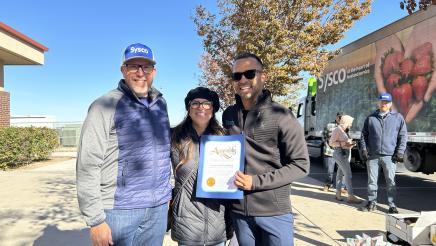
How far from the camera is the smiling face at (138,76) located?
8.36ft

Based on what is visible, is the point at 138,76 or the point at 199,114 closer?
the point at 138,76

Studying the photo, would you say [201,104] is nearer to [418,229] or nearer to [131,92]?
[131,92]

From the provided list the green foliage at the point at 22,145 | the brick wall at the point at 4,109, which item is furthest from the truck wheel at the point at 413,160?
the brick wall at the point at 4,109

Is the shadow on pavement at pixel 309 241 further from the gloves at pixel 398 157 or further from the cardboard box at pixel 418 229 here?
the gloves at pixel 398 157

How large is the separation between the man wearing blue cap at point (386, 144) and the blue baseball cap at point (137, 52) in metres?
4.95

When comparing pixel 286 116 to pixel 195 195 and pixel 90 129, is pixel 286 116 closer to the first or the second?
pixel 195 195

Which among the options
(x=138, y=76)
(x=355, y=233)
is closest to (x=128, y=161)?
(x=138, y=76)

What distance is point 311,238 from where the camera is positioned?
195 inches

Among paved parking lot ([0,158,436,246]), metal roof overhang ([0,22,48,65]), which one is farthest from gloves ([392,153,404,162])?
metal roof overhang ([0,22,48,65])

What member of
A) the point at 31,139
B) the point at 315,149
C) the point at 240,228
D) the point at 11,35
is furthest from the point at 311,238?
the point at 11,35

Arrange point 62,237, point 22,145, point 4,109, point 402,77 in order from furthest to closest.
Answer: point 4,109 < point 22,145 < point 402,77 < point 62,237

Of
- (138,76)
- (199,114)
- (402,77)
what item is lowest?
(199,114)

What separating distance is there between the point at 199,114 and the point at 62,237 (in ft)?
11.5

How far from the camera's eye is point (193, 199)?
8.56 feet
